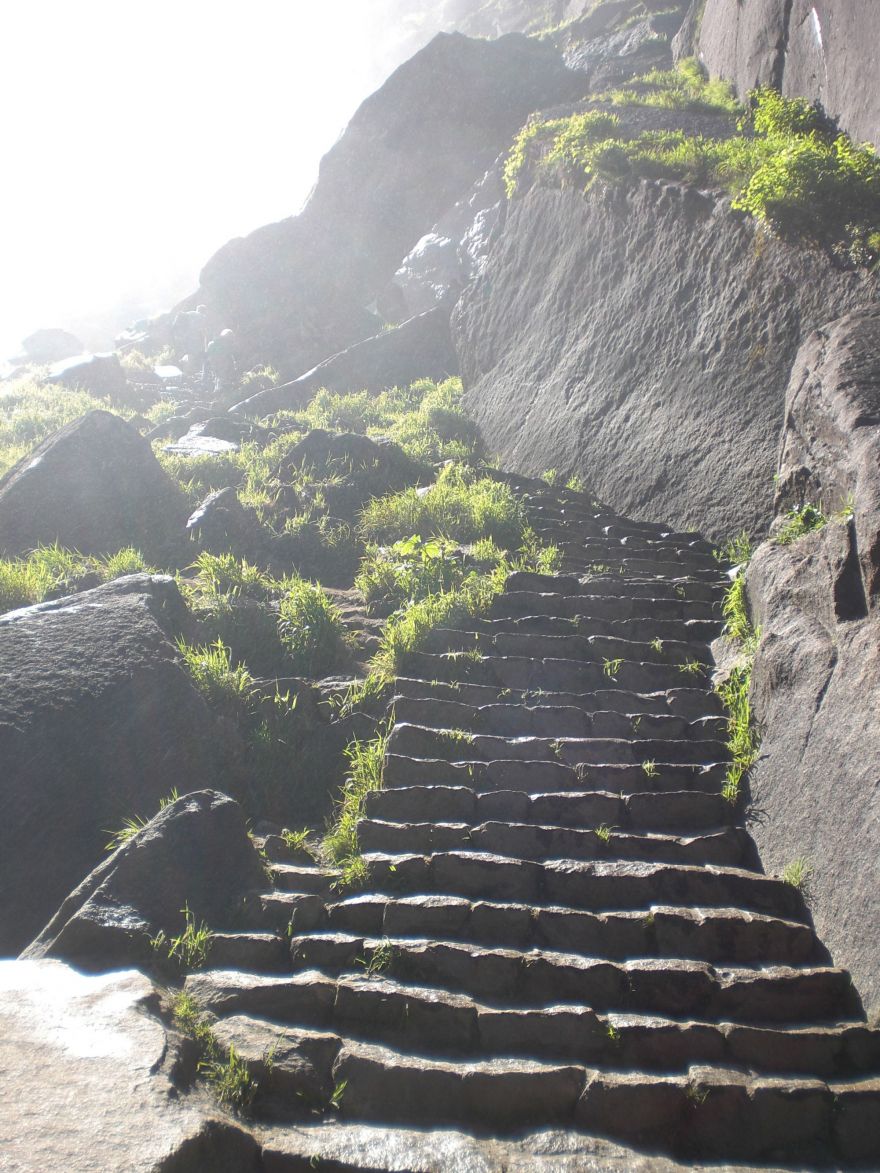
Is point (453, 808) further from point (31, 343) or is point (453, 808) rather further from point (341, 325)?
point (31, 343)

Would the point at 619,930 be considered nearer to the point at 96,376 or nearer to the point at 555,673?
the point at 555,673

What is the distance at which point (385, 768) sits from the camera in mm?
5730

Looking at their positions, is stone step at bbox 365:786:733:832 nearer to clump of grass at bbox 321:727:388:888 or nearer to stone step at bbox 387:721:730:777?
clump of grass at bbox 321:727:388:888

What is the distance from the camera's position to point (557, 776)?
5.57 metres

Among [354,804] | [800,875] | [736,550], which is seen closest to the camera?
[800,875]

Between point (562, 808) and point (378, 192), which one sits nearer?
point (562, 808)

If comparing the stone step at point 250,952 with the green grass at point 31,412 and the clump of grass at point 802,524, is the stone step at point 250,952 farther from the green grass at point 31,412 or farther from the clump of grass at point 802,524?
the green grass at point 31,412

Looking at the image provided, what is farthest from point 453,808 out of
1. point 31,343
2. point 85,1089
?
point 31,343

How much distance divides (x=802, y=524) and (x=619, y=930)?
333 centimetres

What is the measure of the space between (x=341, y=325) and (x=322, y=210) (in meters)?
3.26

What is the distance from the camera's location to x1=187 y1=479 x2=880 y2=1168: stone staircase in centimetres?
366

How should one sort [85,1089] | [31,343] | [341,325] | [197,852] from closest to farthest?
[85,1089] → [197,852] → [341,325] → [31,343]

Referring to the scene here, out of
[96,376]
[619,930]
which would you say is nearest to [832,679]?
[619,930]

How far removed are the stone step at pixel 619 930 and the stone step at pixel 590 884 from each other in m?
0.15
